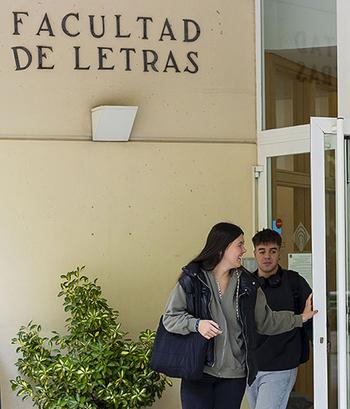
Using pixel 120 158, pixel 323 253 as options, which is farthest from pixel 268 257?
pixel 120 158

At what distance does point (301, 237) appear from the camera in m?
3.62

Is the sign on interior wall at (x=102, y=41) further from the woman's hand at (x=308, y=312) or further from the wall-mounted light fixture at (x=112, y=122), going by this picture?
→ the woman's hand at (x=308, y=312)

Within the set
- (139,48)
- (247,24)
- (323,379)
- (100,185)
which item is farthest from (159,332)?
(247,24)

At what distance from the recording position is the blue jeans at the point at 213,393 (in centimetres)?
250

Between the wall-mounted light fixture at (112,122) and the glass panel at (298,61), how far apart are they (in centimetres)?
102

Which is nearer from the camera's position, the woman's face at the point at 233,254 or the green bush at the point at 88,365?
the woman's face at the point at 233,254

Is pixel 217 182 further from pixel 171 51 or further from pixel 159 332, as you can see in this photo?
pixel 159 332

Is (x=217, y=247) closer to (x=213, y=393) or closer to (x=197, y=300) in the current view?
(x=197, y=300)

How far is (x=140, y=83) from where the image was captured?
3826 millimetres

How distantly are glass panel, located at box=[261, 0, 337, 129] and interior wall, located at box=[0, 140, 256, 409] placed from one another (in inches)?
16.1

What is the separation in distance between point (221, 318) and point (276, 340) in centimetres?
65

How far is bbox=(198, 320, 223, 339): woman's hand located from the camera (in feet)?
7.75

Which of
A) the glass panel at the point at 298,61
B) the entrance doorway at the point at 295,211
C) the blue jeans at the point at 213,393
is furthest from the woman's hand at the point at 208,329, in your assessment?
the glass panel at the point at 298,61

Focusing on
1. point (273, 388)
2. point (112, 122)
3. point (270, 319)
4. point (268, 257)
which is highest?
point (112, 122)
